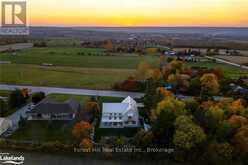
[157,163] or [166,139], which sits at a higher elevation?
[166,139]

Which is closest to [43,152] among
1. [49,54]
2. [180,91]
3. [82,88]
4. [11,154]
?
[11,154]

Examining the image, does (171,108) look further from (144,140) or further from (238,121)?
(238,121)

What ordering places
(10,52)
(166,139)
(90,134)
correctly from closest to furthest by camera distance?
(166,139) < (90,134) < (10,52)

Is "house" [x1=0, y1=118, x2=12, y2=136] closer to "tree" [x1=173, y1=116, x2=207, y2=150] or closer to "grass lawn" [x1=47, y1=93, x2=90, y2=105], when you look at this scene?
"grass lawn" [x1=47, y1=93, x2=90, y2=105]

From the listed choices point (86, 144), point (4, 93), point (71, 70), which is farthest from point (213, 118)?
point (71, 70)

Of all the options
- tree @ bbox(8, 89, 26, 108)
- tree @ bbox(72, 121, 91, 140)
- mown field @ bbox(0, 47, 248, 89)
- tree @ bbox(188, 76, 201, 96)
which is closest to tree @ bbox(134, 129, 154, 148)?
tree @ bbox(72, 121, 91, 140)

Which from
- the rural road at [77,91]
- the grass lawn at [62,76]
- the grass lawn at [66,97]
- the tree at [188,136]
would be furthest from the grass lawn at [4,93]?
the tree at [188,136]

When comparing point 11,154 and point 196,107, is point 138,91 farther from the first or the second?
point 11,154

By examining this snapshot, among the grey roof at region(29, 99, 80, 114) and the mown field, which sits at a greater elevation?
the mown field
